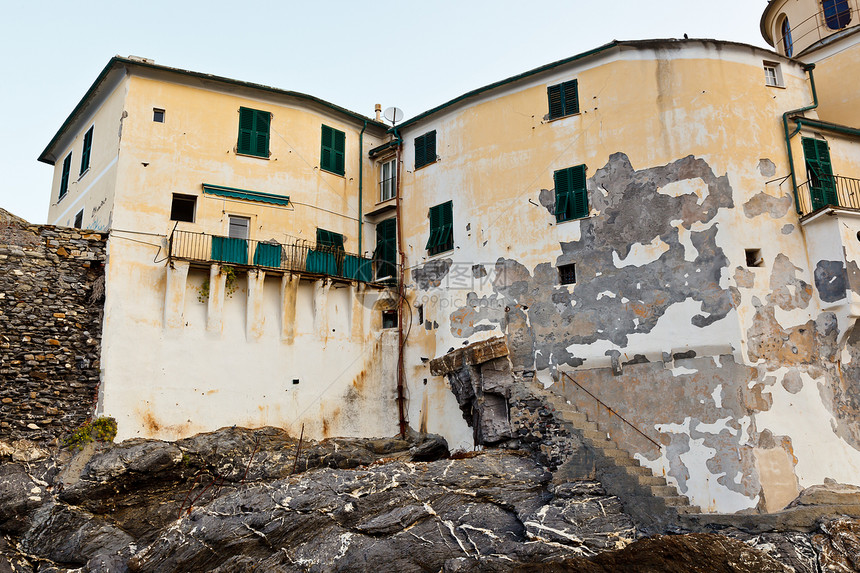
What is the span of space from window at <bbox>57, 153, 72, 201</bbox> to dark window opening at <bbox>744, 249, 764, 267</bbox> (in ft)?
78.5

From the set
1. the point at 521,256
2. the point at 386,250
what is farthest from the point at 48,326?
the point at 521,256

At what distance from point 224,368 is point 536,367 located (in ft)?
32.0

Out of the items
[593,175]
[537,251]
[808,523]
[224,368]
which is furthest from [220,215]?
[808,523]

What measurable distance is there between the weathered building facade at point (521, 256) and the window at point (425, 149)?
0.07 meters

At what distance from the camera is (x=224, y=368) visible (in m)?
24.2

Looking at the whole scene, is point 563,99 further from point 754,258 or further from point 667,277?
point 754,258

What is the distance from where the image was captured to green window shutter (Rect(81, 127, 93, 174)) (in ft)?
90.8

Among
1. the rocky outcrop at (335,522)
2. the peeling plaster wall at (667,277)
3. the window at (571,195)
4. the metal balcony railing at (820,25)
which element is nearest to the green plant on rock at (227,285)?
the rocky outcrop at (335,522)

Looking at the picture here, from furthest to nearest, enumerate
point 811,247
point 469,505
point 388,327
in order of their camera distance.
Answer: point 388,327, point 811,247, point 469,505

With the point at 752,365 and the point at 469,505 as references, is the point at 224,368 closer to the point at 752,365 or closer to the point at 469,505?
the point at 469,505

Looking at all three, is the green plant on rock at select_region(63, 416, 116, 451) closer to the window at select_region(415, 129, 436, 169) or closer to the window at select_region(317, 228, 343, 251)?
the window at select_region(317, 228, 343, 251)

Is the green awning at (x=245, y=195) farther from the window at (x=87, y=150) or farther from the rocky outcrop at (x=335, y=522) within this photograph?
the rocky outcrop at (x=335, y=522)

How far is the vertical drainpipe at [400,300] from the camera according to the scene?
26.6 m

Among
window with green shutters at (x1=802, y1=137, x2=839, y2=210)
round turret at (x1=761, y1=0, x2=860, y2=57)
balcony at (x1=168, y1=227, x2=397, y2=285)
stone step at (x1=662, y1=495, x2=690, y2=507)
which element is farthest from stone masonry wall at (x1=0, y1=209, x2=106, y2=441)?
round turret at (x1=761, y1=0, x2=860, y2=57)
